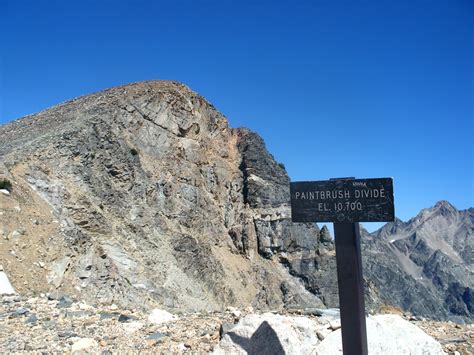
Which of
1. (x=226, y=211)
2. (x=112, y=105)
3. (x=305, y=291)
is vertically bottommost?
(x=305, y=291)

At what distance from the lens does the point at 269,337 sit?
7125mm

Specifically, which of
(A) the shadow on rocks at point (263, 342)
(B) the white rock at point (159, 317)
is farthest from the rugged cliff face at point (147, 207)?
(A) the shadow on rocks at point (263, 342)

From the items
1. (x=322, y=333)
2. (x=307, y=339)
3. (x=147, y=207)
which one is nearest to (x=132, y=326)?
(x=307, y=339)

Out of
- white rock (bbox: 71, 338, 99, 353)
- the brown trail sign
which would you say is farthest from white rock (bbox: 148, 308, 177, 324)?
the brown trail sign

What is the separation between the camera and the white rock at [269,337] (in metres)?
7.04

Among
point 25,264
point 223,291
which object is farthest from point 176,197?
point 25,264

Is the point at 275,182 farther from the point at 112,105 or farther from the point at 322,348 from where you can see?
the point at 322,348

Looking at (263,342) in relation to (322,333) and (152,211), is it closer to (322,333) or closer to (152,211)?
(322,333)

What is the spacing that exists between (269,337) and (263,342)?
14cm

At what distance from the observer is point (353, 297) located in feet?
19.7

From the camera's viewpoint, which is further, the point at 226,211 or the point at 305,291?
the point at 305,291

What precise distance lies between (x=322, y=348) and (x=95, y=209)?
2240cm

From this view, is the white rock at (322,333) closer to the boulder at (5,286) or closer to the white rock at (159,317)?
the white rock at (159,317)

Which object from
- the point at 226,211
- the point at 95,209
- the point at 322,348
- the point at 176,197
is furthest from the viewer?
the point at 226,211
